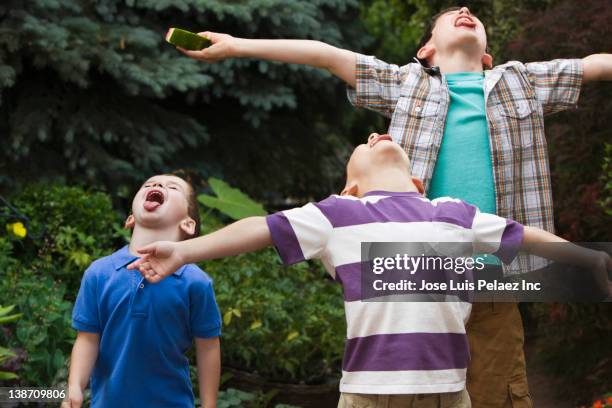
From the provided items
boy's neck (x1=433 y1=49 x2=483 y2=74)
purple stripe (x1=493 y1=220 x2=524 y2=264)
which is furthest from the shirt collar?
boy's neck (x1=433 y1=49 x2=483 y2=74)

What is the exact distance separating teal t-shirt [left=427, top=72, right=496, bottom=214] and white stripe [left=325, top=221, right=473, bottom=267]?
746mm

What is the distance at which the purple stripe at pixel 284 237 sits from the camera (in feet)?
7.13

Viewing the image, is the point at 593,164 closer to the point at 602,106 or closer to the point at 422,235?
the point at 602,106

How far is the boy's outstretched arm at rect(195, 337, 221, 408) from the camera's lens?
106 inches

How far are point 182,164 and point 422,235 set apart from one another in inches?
171

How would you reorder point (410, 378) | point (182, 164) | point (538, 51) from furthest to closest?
point (182, 164) < point (538, 51) < point (410, 378)

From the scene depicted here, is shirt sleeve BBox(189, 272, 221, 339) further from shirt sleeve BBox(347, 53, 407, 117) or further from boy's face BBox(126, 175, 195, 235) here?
shirt sleeve BBox(347, 53, 407, 117)

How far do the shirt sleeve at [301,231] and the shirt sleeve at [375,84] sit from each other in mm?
956

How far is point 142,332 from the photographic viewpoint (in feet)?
8.57

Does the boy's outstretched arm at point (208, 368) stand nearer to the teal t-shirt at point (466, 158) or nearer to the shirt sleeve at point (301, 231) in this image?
the shirt sleeve at point (301, 231)

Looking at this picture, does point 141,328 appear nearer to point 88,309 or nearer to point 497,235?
point 88,309

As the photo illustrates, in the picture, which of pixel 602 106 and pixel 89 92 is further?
pixel 89 92

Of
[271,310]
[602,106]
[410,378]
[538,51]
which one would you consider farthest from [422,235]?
[538,51]

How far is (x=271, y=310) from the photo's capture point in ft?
14.7
